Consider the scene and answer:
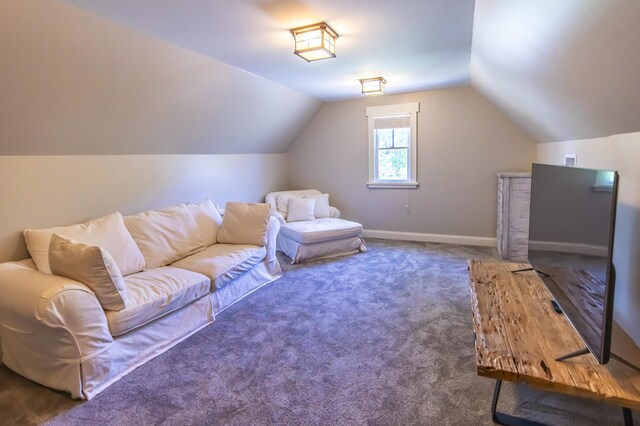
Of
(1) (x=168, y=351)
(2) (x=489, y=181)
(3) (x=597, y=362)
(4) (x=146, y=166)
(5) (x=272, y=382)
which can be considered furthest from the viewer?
(2) (x=489, y=181)

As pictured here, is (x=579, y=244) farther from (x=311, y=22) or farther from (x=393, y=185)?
(x=393, y=185)

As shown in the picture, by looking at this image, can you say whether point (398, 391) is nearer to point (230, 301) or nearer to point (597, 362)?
point (597, 362)

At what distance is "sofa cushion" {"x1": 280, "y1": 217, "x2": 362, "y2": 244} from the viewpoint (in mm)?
4480

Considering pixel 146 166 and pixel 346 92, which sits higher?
pixel 346 92

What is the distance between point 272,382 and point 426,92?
442cm

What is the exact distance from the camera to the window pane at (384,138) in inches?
217

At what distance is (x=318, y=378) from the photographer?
2191mm

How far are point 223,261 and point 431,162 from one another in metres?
3.40

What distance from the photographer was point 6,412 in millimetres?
1950

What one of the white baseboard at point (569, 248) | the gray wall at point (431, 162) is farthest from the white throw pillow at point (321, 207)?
the white baseboard at point (569, 248)

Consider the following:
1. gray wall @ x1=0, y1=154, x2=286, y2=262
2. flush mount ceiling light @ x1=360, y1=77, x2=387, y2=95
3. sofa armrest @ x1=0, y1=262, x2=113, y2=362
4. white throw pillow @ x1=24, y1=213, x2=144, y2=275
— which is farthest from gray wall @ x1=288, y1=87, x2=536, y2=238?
sofa armrest @ x1=0, y1=262, x2=113, y2=362

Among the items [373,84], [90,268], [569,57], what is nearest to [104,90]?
[90,268]

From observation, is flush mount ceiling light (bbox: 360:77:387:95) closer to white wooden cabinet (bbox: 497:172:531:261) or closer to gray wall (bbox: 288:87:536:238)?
gray wall (bbox: 288:87:536:238)

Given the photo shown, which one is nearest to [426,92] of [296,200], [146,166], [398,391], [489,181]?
[489,181]
